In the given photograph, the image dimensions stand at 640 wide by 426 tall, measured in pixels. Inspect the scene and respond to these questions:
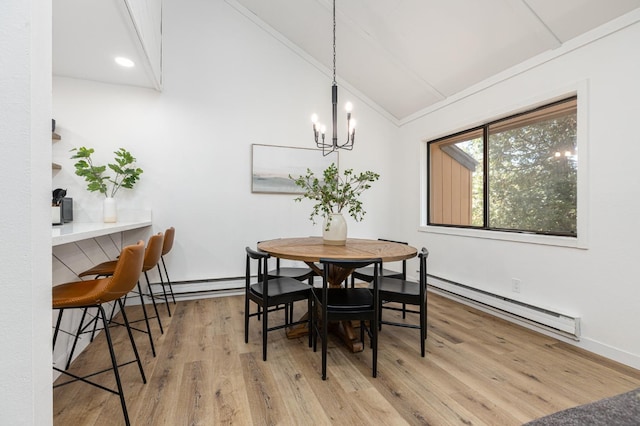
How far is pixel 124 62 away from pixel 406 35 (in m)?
2.81

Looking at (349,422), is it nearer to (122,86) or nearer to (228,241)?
(228,241)

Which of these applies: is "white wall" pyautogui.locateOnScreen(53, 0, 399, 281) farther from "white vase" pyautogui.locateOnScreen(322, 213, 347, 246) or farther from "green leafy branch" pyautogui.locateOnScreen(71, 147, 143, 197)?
"white vase" pyautogui.locateOnScreen(322, 213, 347, 246)

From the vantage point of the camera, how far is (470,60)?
9.60ft

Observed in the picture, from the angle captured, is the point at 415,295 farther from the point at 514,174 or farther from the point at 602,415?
the point at 514,174

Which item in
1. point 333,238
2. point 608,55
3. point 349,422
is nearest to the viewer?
point 349,422

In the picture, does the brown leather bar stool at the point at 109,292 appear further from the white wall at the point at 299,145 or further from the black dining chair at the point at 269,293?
the white wall at the point at 299,145

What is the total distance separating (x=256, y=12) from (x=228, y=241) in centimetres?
294

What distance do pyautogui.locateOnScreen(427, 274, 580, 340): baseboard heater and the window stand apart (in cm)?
69

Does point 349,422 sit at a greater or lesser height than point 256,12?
lesser

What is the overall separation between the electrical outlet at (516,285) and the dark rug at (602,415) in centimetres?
229

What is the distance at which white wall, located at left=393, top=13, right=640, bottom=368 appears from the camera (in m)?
2.00

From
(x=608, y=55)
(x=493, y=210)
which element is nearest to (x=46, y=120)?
(x=608, y=55)

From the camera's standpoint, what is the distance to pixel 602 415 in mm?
661

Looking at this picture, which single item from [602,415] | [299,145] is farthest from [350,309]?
[299,145]
